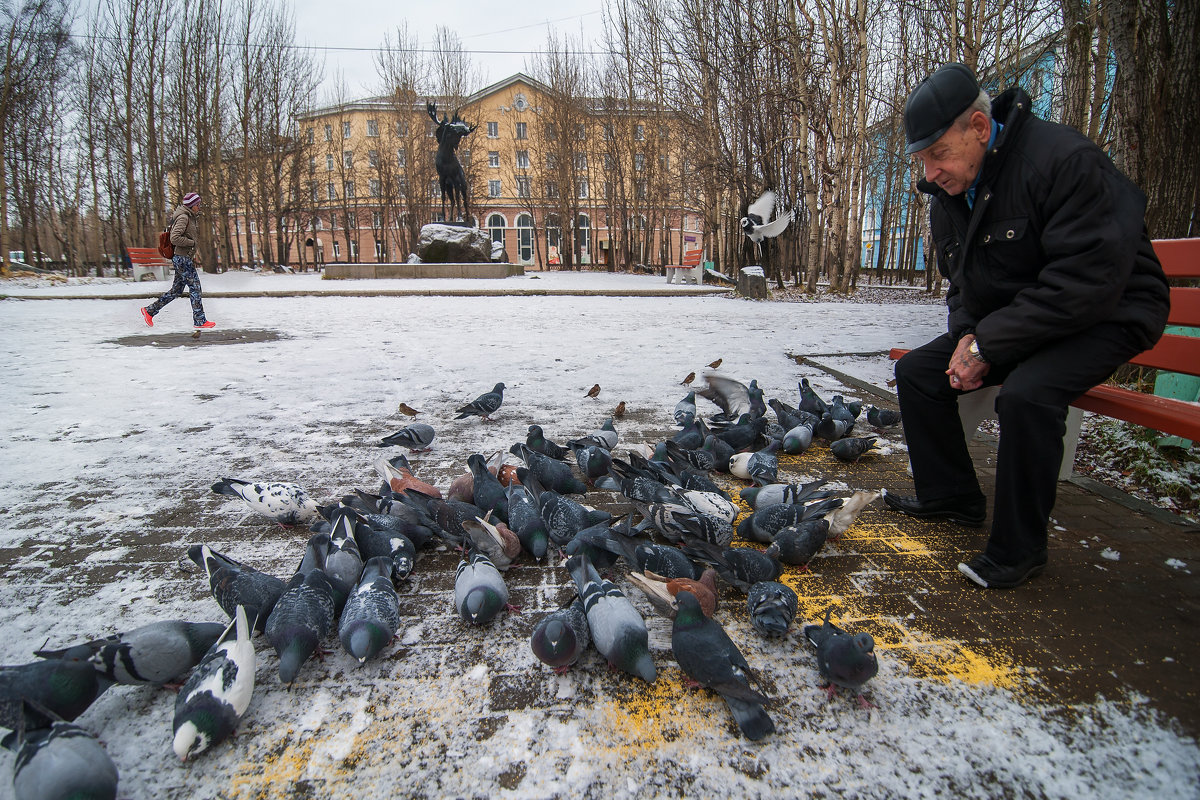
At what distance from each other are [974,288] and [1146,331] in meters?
0.57

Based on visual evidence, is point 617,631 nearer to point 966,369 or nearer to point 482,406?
point 966,369

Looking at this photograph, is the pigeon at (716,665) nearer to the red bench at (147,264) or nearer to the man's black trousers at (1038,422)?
the man's black trousers at (1038,422)

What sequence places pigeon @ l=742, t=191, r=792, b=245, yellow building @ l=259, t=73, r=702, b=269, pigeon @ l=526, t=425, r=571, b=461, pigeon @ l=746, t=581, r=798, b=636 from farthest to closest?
yellow building @ l=259, t=73, r=702, b=269
pigeon @ l=742, t=191, r=792, b=245
pigeon @ l=526, t=425, r=571, b=461
pigeon @ l=746, t=581, r=798, b=636

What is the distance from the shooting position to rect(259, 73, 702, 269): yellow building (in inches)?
1358

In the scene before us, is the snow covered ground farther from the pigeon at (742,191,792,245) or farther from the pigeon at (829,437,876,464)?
the pigeon at (742,191,792,245)

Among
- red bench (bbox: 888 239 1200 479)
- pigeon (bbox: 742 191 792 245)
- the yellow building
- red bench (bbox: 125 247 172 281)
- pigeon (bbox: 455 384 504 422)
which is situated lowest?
pigeon (bbox: 455 384 504 422)

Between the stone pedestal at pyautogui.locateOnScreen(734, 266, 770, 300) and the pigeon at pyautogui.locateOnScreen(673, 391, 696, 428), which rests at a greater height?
the stone pedestal at pyautogui.locateOnScreen(734, 266, 770, 300)

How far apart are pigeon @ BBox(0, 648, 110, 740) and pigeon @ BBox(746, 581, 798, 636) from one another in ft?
6.03

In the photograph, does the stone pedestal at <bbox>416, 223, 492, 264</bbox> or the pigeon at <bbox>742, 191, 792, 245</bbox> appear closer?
the pigeon at <bbox>742, 191, 792, 245</bbox>

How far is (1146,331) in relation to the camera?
215cm

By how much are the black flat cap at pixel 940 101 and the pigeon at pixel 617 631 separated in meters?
1.90

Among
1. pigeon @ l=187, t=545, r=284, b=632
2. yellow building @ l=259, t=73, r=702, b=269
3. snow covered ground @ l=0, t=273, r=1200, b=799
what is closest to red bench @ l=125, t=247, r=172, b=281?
yellow building @ l=259, t=73, r=702, b=269

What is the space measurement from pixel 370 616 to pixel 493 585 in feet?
1.28

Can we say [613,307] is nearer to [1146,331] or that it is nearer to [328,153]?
[1146,331]
